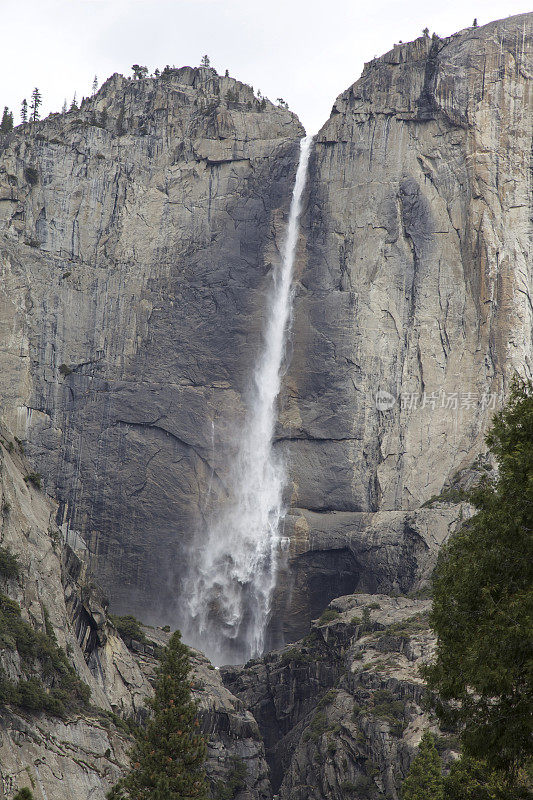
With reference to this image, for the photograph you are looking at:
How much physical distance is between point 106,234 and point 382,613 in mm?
41113

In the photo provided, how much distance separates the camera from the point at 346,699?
206 feet

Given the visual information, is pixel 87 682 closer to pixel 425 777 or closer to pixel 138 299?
pixel 425 777

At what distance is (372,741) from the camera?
188ft

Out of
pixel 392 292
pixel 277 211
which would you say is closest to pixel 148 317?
pixel 277 211

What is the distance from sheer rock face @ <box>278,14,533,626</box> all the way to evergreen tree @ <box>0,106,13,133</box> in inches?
1204

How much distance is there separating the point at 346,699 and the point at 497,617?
43365 millimetres

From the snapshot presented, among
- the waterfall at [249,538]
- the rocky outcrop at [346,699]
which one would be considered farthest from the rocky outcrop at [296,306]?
the rocky outcrop at [346,699]

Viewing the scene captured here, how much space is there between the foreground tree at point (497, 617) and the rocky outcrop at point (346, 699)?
31.4 metres

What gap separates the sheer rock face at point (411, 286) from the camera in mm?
82062

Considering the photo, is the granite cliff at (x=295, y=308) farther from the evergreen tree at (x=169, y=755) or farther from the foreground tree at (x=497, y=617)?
the foreground tree at (x=497, y=617)

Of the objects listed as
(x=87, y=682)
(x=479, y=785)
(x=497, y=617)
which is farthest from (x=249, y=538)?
(x=497, y=617)

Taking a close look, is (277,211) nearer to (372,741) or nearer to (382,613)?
(382,613)

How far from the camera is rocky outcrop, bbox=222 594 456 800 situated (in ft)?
186

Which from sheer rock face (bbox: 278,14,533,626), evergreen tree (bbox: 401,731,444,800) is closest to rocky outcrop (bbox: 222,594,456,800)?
evergreen tree (bbox: 401,731,444,800)
